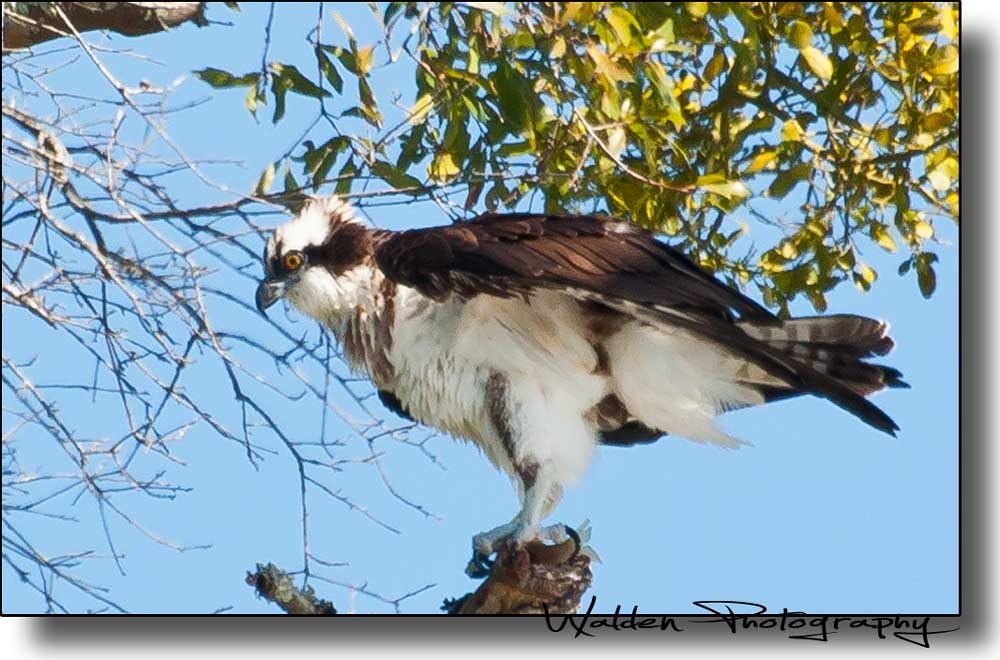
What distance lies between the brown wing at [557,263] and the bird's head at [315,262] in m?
0.14

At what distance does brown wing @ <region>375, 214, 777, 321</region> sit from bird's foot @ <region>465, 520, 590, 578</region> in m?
0.52

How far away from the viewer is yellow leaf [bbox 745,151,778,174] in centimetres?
368

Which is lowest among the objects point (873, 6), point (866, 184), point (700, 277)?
point (700, 277)

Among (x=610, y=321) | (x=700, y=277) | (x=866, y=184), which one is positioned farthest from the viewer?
(x=866, y=184)

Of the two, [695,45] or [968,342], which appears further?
[695,45]

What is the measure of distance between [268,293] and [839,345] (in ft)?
4.15

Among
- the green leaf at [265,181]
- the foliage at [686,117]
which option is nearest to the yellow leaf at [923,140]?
the foliage at [686,117]

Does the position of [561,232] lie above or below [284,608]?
above

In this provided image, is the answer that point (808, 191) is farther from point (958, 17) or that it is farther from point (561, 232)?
point (561, 232)

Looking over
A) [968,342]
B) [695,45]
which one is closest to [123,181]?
[695,45]

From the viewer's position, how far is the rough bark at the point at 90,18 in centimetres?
357

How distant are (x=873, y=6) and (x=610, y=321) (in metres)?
0.98

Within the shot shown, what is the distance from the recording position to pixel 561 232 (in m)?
3.27

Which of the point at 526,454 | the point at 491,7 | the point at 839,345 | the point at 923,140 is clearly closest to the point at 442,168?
the point at 491,7
